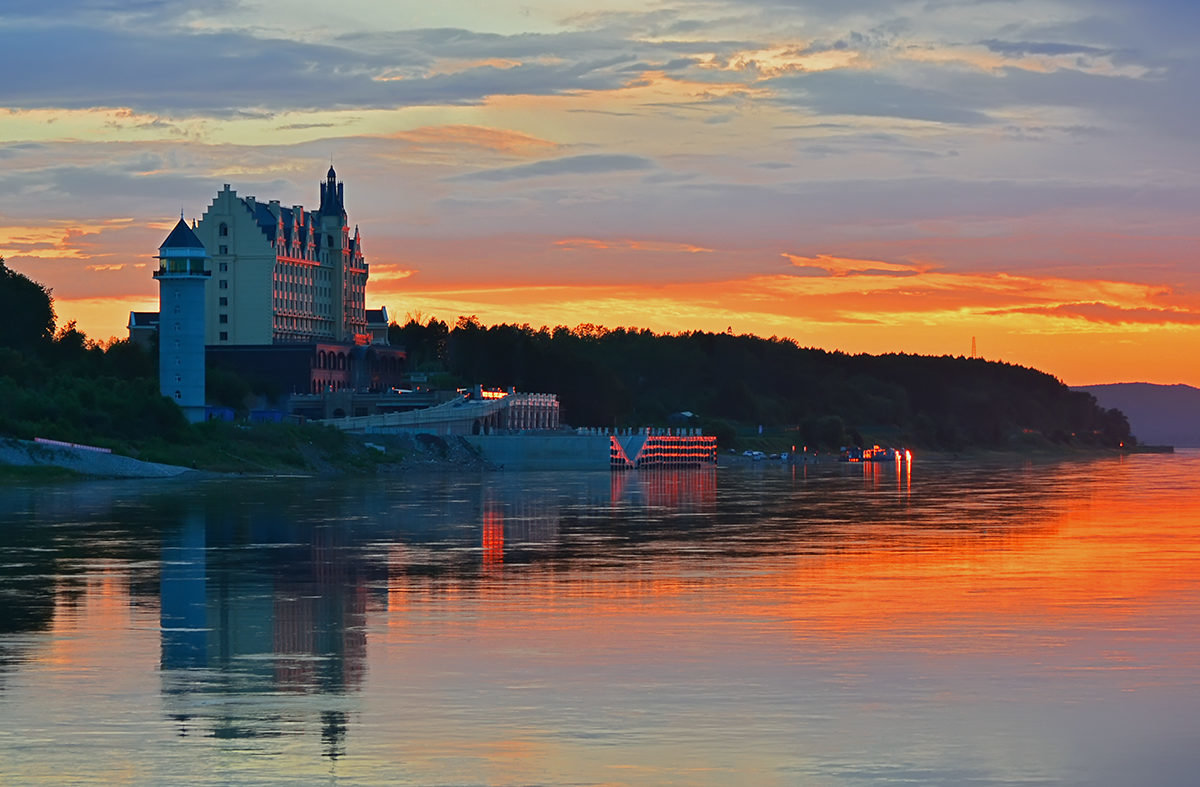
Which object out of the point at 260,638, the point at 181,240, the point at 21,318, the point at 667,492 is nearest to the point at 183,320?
the point at 181,240

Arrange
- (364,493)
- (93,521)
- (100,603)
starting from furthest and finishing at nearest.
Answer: (364,493) < (93,521) < (100,603)

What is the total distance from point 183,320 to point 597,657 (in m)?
137

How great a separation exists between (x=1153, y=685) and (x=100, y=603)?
23.1 metres

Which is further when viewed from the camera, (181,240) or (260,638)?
(181,240)

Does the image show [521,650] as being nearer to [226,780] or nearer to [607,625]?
[607,625]

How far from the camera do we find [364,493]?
113 m

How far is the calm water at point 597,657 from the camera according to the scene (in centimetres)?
2295

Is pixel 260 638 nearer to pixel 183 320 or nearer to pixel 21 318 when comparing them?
pixel 183 320

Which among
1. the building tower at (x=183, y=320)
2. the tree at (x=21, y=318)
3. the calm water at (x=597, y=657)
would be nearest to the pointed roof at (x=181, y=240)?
the building tower at (x=183, y=320)

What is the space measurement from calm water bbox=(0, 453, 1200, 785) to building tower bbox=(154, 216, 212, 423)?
3804 inches

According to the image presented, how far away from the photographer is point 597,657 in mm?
32188

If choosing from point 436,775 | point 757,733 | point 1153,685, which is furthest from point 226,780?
point 1153,685

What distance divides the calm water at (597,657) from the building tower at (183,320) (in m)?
96.6

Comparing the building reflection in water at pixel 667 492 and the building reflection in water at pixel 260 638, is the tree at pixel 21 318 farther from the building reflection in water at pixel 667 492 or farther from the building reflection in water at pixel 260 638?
the building reflection in water at pixel 260 638
